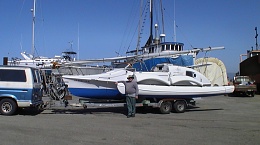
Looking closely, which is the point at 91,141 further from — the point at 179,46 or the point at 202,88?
the point at 179,46

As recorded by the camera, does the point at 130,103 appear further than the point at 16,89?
Yes

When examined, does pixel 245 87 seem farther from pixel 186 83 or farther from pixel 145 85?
pixel 145 85

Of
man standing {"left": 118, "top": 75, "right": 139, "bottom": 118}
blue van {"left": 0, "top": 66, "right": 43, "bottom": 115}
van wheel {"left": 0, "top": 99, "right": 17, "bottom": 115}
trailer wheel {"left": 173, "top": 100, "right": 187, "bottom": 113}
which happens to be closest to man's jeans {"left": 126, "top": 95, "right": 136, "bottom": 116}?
man standing {"left": 118, "top": 75, "right": 139, "bottom": 118}

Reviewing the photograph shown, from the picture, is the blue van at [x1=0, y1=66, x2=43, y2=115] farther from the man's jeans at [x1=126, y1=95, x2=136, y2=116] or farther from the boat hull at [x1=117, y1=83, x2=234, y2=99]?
the man's jeans at [x1=126, y1=95, x2=136, y2=116]

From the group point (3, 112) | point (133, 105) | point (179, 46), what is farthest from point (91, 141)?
point (179, 46)

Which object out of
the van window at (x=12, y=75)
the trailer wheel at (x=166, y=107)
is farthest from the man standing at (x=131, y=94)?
Answer: the van window at (x=12, y=75)

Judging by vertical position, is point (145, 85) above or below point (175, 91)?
above

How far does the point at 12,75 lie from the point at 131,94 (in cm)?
503

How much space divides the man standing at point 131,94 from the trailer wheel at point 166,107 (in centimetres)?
176

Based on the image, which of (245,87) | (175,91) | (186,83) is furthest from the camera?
(245,87)

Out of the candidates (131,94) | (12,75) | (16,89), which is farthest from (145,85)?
(12,75)

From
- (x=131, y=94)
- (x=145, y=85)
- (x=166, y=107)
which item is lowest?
(x=166, y=107)

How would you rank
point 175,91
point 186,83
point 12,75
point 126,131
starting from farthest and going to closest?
point 186,83
point 175,91
point 12,75
point 126,131

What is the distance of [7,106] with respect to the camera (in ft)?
38.2
